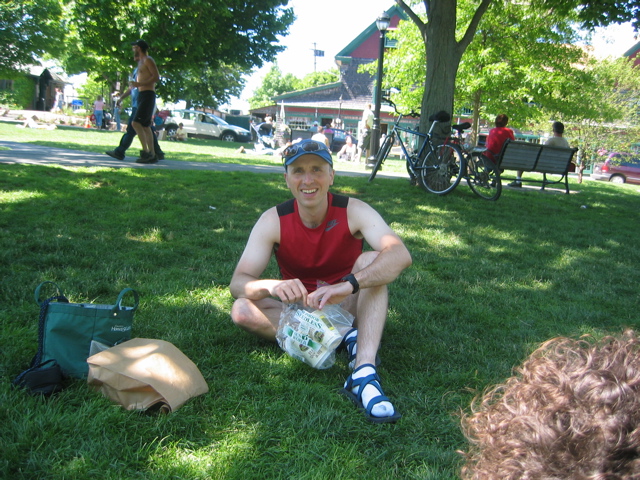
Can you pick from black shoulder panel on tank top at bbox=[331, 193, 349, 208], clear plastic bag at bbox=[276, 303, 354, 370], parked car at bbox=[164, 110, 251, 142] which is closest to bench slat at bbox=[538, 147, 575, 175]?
black shoulder panel on tank top at bbox=[331, 193, 349, 208]

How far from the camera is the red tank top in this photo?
3.01 metres

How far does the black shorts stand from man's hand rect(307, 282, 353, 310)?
681cm

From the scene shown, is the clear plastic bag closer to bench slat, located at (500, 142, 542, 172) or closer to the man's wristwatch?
the man's wristwatch

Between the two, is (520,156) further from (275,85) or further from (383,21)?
(275,85)

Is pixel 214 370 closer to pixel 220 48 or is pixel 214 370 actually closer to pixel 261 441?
pixel 261 441

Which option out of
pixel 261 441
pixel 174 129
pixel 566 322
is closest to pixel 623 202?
pixel 566 322

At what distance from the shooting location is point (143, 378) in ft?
7.18

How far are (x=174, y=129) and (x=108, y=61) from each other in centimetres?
485

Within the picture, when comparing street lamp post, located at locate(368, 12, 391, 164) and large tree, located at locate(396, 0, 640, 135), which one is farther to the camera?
street lamp post, located at locate(368, 12, 391, 164)

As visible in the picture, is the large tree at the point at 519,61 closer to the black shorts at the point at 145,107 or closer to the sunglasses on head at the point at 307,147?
the black shorts at the point at 145,107

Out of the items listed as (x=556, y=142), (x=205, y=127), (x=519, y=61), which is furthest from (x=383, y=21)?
(x=205, y=127)

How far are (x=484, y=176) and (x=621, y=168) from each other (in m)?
20.7

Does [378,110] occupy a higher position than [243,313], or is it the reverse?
[378,110]

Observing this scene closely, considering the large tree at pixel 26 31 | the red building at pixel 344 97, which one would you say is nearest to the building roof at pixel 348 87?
the red building at pixel 344 97
